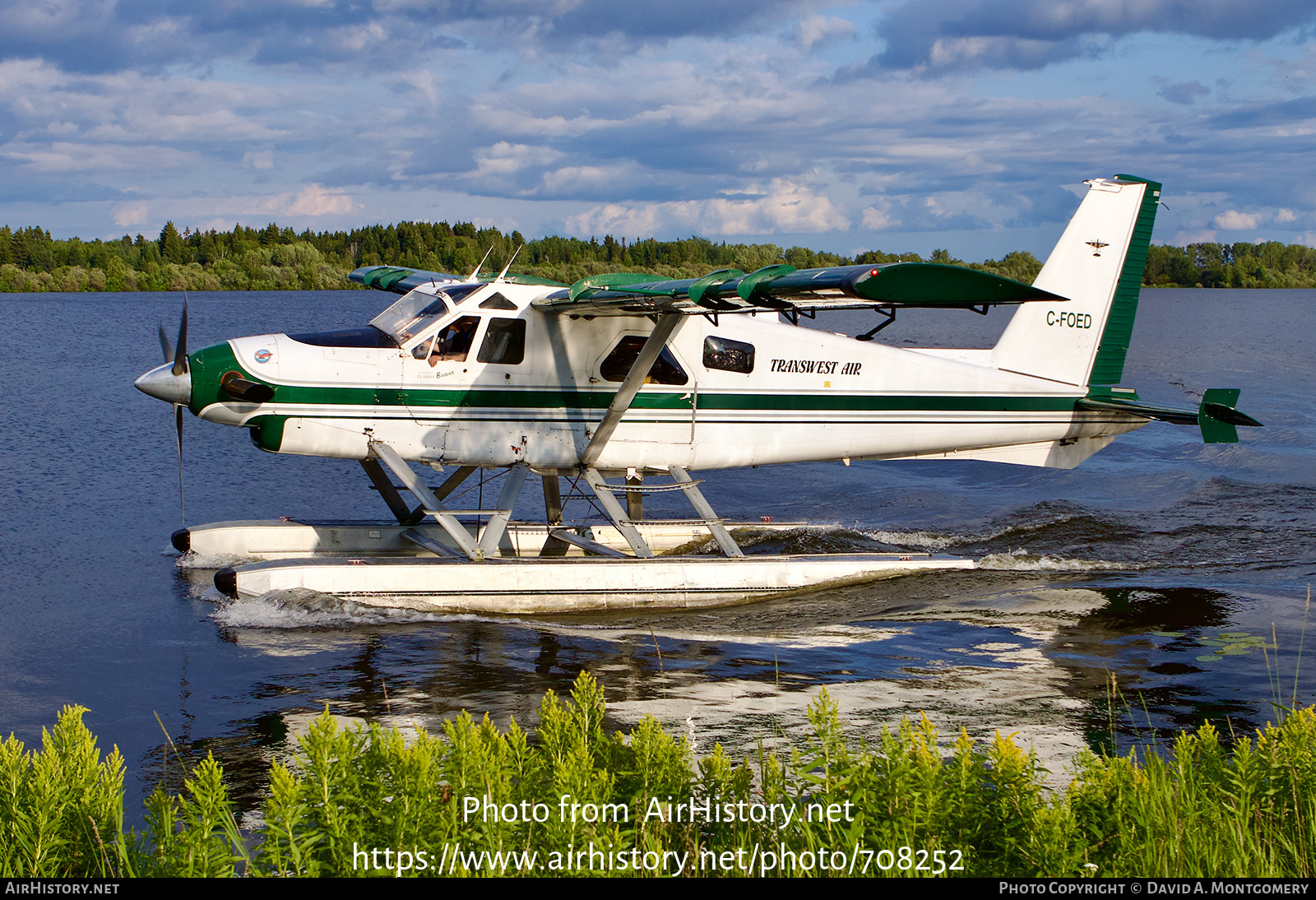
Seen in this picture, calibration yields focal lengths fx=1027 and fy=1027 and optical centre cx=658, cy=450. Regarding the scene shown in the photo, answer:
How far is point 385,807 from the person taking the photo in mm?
3695

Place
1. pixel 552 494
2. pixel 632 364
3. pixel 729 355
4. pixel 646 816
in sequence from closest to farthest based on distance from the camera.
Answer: pixel 646 816 < pixel 632 364 < pixel 729 355 < pixel 552 494

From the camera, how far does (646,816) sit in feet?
12.3

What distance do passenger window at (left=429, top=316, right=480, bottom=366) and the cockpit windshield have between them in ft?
0.53

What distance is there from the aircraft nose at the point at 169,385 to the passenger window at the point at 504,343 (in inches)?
103

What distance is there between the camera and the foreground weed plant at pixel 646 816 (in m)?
3.53

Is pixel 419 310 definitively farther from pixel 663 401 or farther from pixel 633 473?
pixel 633 473

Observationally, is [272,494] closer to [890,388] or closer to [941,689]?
[890,388]

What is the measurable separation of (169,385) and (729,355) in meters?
5.44

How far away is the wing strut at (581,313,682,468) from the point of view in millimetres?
9812

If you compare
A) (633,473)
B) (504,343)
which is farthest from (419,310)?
(633,473)

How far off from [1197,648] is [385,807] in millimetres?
7817

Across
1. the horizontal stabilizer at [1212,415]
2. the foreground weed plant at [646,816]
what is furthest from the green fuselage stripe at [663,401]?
the foreground weed plant at [646,816]

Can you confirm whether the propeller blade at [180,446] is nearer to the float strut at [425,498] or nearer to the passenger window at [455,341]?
the float strut at [425,498]

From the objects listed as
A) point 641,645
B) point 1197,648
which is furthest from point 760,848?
point 1197,648
